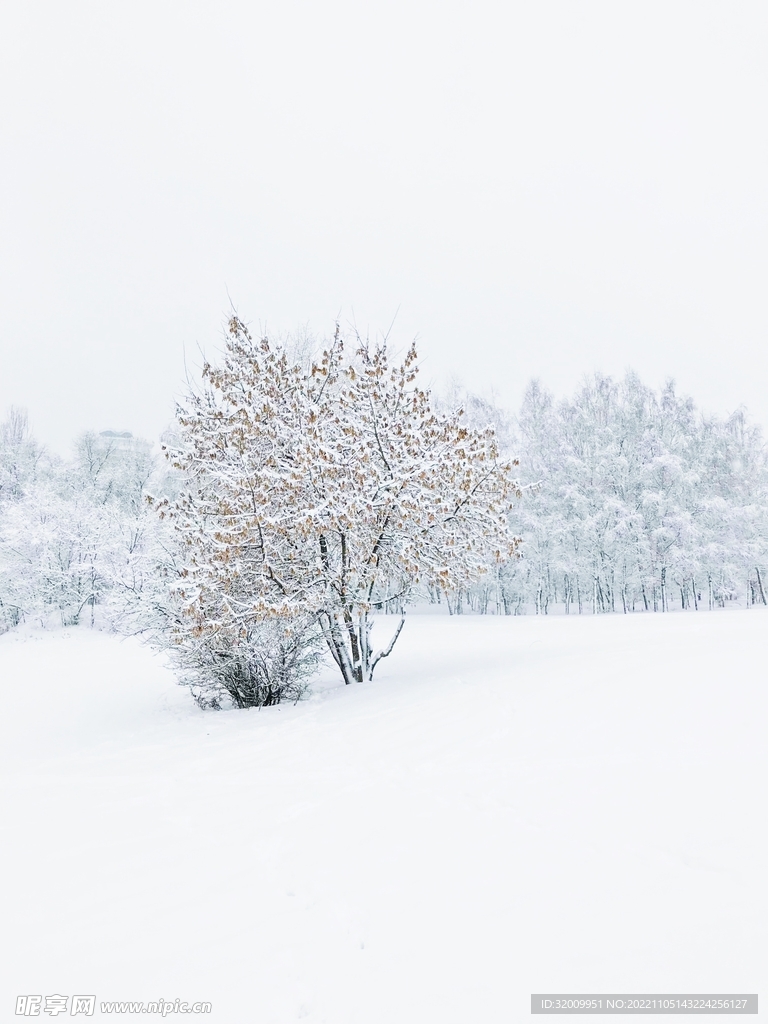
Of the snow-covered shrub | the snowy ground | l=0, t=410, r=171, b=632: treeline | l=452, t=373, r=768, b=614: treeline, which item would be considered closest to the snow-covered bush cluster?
the snow-covered shrub

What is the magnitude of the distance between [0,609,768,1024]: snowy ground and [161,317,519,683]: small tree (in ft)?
8.58

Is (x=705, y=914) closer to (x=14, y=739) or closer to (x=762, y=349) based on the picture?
(x=14, y=739)

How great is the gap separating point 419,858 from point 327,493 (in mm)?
5867

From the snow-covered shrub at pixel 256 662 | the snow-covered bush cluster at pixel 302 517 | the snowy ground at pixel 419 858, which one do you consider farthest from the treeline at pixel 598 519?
the snowy ground at pixel 419 858

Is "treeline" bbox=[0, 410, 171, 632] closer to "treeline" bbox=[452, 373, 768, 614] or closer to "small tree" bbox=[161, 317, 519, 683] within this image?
"small tree" bbox=[161, 317, 519, 683]

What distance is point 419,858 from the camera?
3.70m

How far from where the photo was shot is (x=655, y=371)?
188 meters

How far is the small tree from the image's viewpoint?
8.97 meters

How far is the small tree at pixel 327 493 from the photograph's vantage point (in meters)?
8.97

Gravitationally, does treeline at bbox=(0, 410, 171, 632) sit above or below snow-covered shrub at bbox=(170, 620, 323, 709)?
above

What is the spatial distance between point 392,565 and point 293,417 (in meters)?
3.19

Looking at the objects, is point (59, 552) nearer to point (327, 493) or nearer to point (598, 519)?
point (327, 493)

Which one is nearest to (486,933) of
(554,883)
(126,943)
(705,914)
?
(554,883)

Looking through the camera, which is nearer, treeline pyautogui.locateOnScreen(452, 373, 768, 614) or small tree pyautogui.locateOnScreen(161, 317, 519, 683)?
small tree pyautogui.locateOnScreen(161, 317, 519, 683)
